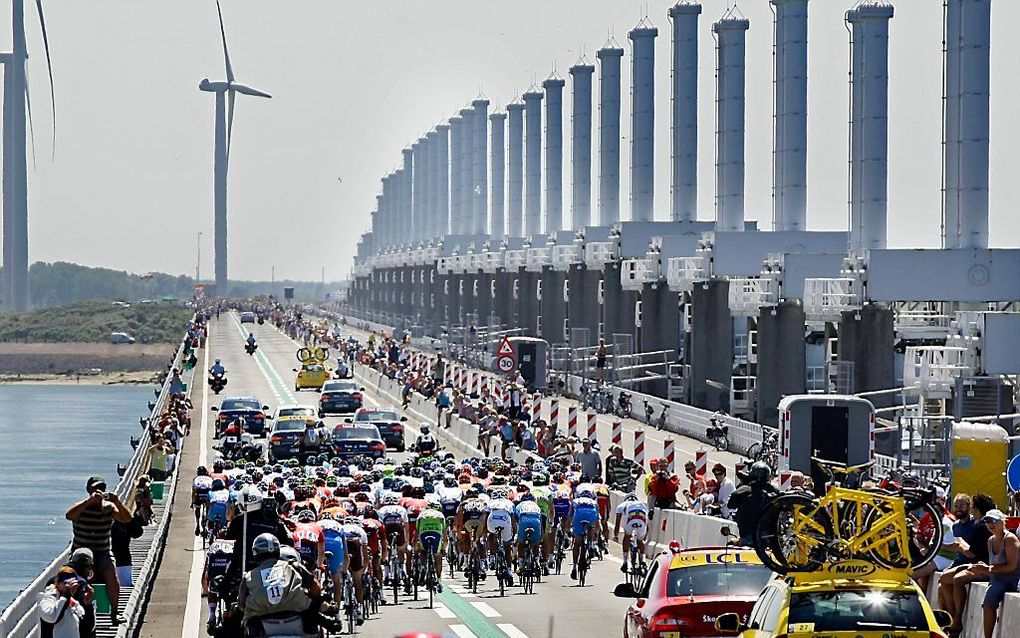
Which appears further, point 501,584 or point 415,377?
point 415,377

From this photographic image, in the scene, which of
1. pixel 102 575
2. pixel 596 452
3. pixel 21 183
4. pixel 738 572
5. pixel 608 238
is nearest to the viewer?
pixel 738 572

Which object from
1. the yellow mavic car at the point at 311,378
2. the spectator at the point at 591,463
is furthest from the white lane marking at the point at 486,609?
the yellow mavic car at the point at 311,378

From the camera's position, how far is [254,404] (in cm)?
6406

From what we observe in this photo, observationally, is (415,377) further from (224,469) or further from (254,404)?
(224,469)

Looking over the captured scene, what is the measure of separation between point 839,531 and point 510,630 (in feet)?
26.5

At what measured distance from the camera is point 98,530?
830 inches

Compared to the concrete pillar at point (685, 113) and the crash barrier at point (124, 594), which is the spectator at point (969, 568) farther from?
the concrete pillar at point (685, 113)

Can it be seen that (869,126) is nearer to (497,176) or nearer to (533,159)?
(533,159)

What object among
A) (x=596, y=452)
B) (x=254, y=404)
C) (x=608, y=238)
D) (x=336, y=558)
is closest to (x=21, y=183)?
(x=608, y=238)

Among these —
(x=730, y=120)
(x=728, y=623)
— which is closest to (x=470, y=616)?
(x=728, y=623)

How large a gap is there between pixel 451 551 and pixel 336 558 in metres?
6.86

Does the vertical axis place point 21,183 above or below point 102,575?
above

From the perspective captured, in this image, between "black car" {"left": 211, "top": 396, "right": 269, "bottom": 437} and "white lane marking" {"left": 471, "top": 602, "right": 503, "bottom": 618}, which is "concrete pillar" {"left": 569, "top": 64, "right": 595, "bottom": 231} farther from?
"white lane marking" {"left": 471, "top": 602, "right": 503, "bottom": 618}

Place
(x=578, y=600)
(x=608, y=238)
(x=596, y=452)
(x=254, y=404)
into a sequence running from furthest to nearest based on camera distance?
(x=608, y=238) < (x=254, y=404) < (x=596, y=452) < (x=578, y=600)
